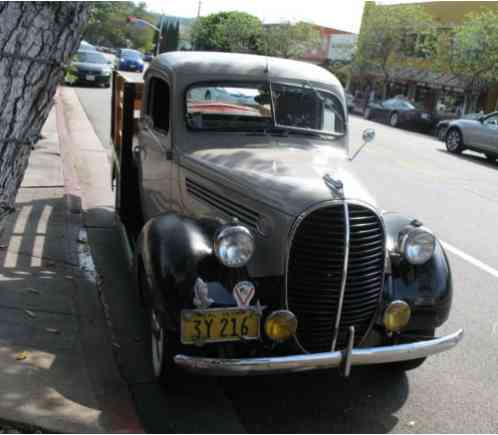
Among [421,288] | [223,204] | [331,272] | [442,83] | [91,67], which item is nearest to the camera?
[331,272]

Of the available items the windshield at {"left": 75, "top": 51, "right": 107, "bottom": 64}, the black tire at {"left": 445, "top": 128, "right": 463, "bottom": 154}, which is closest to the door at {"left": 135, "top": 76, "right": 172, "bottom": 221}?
the black tire at {"left": 445, "top": 128, "right": 463, "bottom": 154}

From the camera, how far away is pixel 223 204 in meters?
3.97

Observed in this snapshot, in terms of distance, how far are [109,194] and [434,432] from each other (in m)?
5.98

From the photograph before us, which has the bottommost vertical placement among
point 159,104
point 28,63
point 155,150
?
point 155,150

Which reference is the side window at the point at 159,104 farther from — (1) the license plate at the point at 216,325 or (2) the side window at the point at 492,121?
(2) the side window at the point at 492,121

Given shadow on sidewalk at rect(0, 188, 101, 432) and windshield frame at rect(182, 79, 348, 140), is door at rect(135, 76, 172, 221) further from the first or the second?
shadow on sidewalk at rect(0, 188, 101, 432)

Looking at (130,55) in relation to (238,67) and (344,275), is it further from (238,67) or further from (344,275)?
(344,275)

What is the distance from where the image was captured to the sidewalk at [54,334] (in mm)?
3275

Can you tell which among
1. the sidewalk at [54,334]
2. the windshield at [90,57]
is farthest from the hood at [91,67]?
the sidewalk at [54,334]

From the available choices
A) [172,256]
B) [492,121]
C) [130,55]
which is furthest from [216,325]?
[130,55]

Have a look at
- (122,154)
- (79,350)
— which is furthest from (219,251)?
(122,154)

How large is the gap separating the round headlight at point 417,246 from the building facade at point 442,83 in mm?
28945

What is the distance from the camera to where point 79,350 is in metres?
4.00

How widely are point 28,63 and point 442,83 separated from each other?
1398 inches
